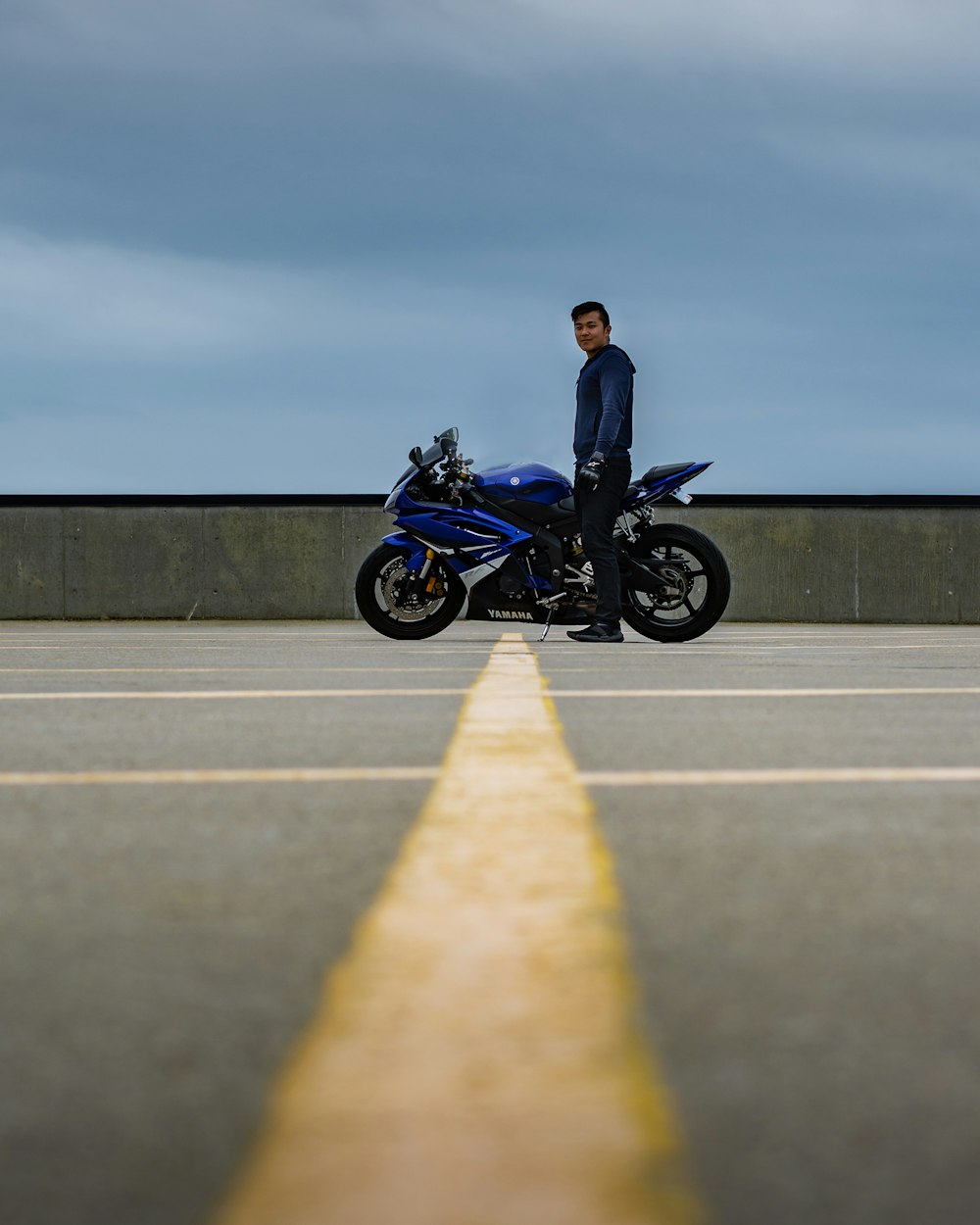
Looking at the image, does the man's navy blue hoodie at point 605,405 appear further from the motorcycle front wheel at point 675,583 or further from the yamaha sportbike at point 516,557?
the motorcycle front wheel at point 675,583

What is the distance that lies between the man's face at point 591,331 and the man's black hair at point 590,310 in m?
0.01

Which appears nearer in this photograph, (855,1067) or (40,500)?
(855,1067)

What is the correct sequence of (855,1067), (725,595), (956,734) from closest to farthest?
1. (855,1067)
2. (956,734)
3. (725,595)

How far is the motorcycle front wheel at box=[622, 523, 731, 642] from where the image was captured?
9.78m

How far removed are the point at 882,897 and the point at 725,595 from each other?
745cm

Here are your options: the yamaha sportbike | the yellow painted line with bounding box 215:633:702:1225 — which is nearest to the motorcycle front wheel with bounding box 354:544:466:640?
the yamaha sportbike

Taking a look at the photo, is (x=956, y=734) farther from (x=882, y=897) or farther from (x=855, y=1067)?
(x=855, y=1067)

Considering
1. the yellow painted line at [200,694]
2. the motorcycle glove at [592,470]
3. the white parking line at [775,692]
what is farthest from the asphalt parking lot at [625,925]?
the motorcycle glove at [592,470]

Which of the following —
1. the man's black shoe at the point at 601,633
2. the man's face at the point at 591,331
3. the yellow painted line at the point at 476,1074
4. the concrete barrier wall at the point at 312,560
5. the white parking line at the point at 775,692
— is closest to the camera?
the yellow painted line at the point at 476,1074

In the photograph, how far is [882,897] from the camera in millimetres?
2381

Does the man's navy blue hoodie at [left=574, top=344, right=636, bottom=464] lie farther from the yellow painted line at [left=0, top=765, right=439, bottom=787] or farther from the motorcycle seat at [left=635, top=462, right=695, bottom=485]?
the yellow painted line at [left=0, top=765, right=439, bottom=787]

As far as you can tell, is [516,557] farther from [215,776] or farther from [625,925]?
[625,925]

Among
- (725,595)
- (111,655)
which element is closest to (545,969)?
(111,655)

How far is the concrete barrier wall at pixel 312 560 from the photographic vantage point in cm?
1614
